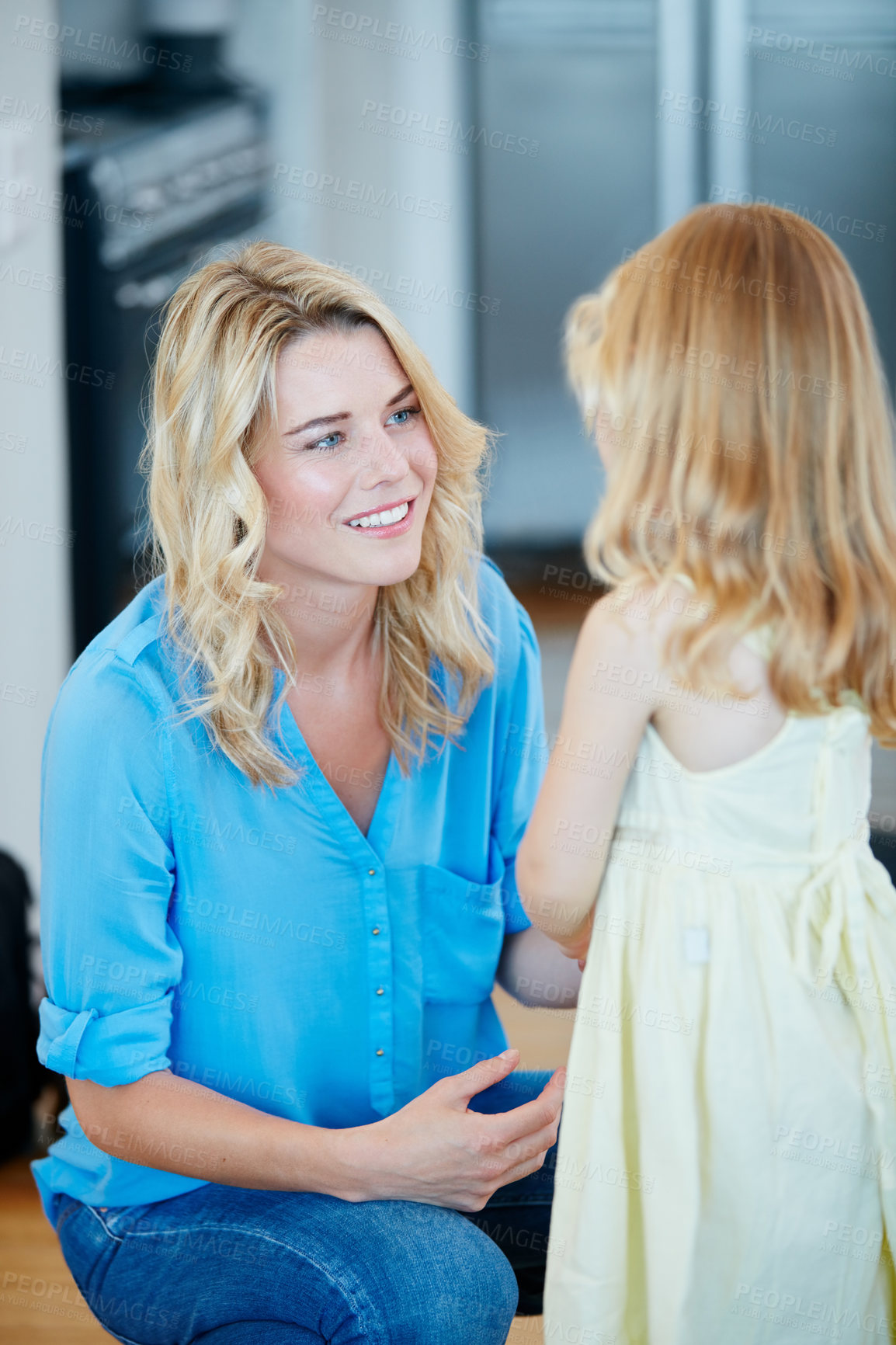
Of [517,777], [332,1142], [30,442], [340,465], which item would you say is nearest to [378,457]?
[340,465]

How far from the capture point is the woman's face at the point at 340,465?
1.10m

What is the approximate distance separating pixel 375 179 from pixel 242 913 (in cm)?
209

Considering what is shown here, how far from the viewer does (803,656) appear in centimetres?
83

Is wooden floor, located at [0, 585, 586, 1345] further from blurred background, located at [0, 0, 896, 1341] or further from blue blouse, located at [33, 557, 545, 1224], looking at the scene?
blue blouse, located at [33, 557, 545, 1224]

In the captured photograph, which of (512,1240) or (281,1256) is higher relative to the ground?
(281,1256)

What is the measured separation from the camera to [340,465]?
1.11 meters

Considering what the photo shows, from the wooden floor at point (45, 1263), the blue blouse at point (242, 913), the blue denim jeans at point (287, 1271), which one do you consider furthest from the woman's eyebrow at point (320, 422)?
the wooden floor at point (45, 1263)

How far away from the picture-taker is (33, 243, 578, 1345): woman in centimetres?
100

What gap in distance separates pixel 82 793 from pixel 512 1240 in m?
0.60

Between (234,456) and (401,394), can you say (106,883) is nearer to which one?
(234,456)

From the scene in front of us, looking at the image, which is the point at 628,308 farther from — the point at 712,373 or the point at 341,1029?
the point at 341,1029

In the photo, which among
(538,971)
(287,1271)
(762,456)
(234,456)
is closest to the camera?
(762,456)

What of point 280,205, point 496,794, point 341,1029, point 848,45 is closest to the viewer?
point 341,1029

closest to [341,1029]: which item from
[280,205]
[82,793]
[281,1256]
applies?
[281,1256]
